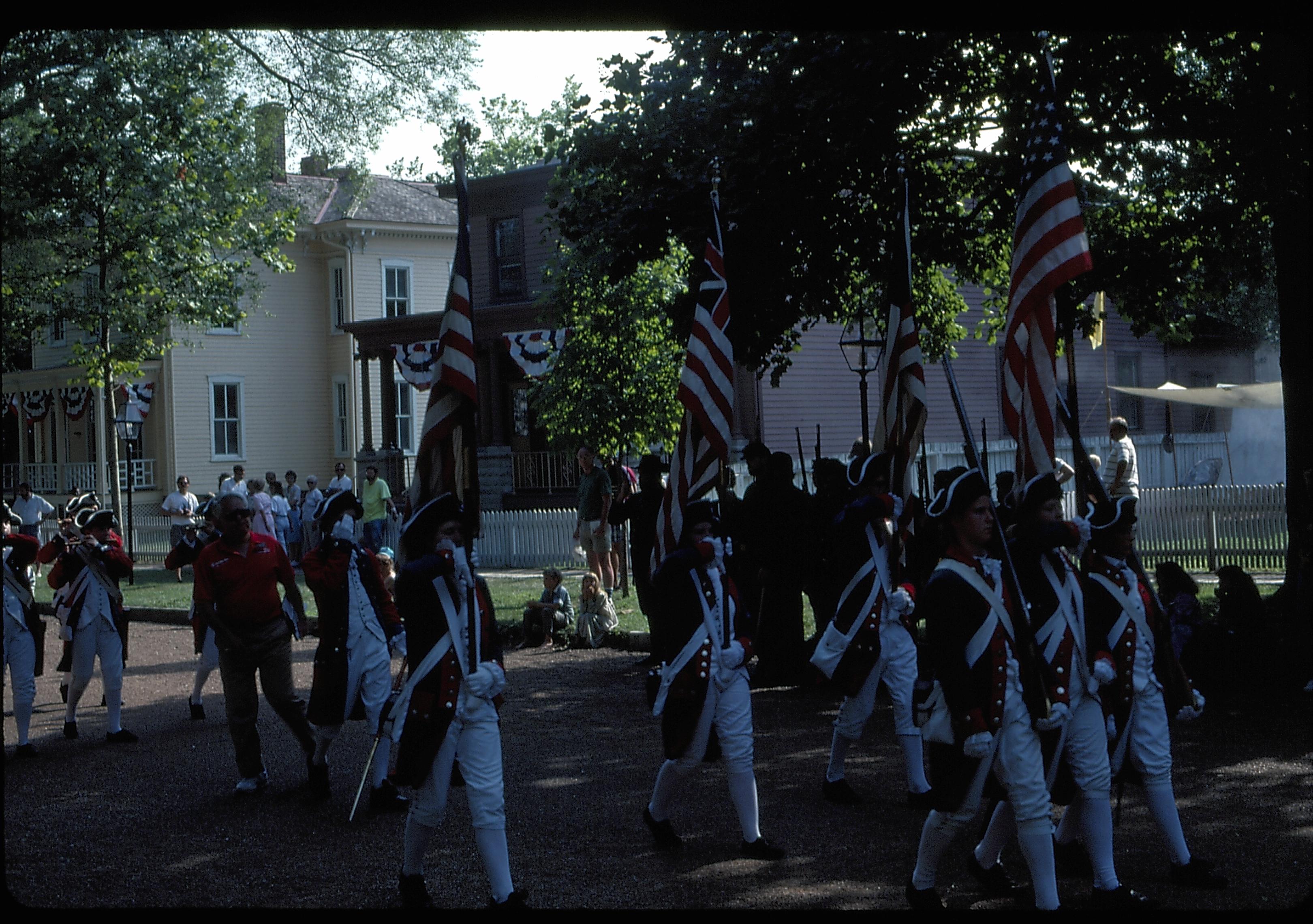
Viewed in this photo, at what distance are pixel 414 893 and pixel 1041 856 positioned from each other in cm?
271

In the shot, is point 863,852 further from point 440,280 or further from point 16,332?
point 440,280

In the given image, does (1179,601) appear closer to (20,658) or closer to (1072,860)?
(1072,860)

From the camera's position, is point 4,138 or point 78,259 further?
point 78,259

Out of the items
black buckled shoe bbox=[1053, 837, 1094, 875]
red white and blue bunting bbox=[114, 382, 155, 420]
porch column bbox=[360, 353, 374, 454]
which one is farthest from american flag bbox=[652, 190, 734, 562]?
porch column bbox=[360, 353, 374, 454]

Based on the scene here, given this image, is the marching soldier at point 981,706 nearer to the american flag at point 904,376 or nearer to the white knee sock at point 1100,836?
the white knee sock at point 1100,836

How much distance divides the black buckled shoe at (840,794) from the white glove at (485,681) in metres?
2.70

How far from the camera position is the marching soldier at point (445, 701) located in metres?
5.99

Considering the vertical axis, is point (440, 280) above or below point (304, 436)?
above

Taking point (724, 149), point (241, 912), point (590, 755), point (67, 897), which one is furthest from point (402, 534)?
point (724, 149)

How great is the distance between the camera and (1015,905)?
600 centimetres

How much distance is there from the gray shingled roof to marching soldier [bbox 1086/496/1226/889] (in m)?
32.7

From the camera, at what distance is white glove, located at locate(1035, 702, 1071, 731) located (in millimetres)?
5605

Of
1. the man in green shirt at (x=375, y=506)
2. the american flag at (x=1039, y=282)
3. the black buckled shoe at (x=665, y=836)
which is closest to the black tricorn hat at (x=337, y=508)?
the black buckled shoe at (x=665, y=836)

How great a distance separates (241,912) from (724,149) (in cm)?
855
